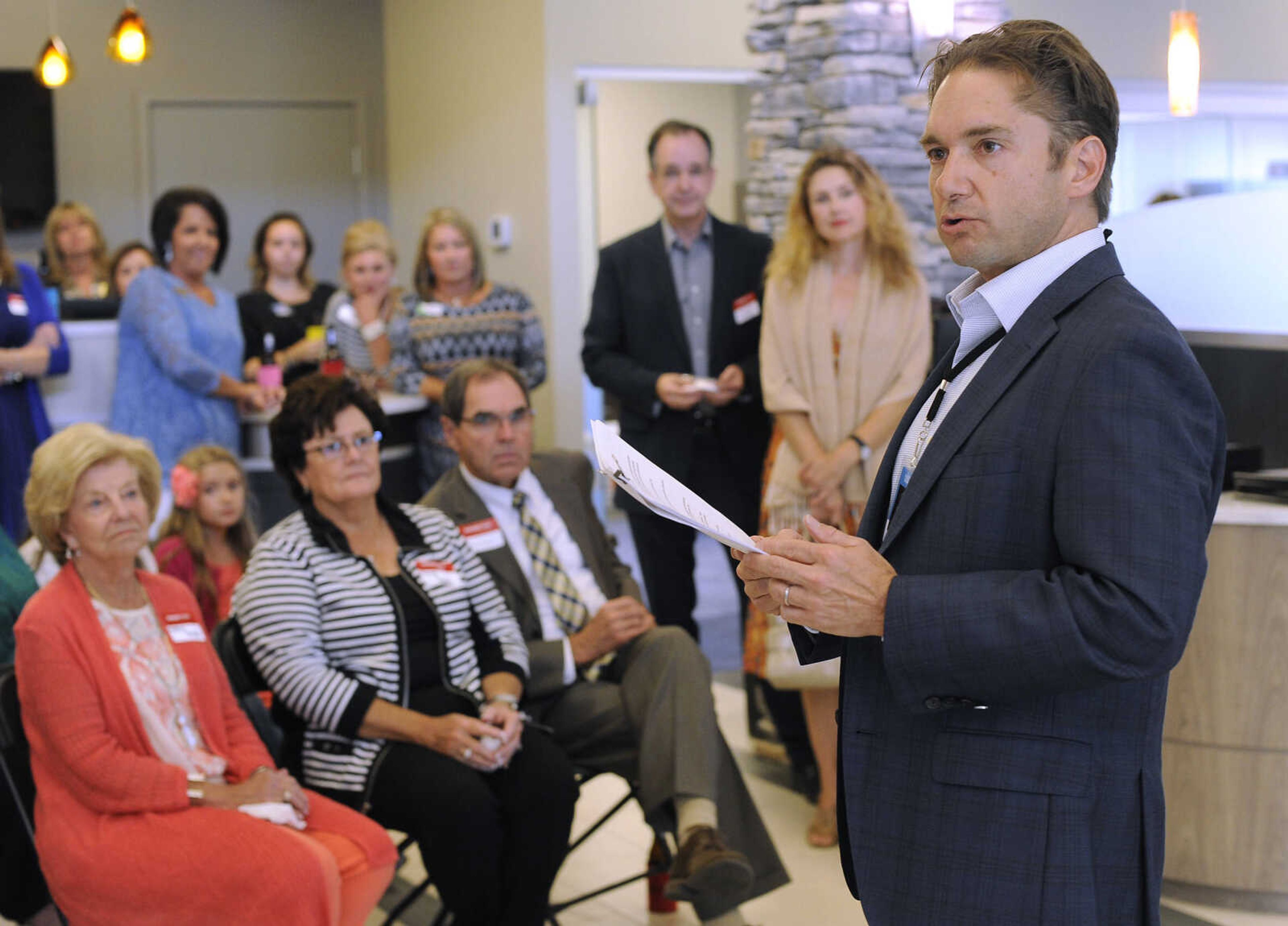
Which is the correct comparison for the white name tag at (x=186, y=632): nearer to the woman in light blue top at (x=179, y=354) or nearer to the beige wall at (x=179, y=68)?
the woman in light blue top at (x=179, y=354)

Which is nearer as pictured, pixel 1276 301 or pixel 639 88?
pixel 1276 301

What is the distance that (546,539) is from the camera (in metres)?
3.16

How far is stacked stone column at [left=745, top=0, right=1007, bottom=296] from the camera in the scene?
4.94 m

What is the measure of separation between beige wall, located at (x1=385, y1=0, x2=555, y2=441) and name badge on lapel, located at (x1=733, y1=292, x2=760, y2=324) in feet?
9.20

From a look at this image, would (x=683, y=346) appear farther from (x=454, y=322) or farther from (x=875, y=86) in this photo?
(x=875, y=86)

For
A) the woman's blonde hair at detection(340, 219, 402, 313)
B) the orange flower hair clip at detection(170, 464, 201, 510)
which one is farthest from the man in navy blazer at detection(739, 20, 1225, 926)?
the woman's blonde hair at detection(340, 219, 402, 313)

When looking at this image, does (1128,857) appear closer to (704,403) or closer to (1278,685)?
(1278,685)

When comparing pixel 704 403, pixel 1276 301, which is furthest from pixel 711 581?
pixel 1276 301

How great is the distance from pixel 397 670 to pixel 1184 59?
3.64 meters

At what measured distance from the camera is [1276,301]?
363 cm

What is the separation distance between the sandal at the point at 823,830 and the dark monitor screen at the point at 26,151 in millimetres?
6799

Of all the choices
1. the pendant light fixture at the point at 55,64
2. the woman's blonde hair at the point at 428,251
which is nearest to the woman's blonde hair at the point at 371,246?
the woman's blonde hair at the point at 428,251

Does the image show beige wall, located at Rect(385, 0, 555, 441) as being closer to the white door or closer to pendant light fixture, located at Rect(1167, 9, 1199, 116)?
the white door

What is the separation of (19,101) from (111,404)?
4.64 meters
